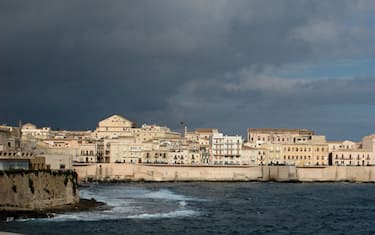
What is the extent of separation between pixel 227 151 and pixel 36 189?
280 feet

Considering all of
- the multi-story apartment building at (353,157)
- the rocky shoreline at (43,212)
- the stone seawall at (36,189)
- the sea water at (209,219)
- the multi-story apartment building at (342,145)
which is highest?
the multi-story apartment building at (342,145)

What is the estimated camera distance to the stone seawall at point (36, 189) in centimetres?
4162

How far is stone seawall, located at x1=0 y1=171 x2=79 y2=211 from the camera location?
4162 centimetres

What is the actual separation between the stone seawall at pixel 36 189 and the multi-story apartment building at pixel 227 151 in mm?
78091

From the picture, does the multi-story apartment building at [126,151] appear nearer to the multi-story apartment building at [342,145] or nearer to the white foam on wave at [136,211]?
the multi-story apartment building at [342,145]

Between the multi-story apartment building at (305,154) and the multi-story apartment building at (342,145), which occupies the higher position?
the multi-story apartment building at (342,145)

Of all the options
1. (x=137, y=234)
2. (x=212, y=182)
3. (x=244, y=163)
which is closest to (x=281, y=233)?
(x=137, y=234)

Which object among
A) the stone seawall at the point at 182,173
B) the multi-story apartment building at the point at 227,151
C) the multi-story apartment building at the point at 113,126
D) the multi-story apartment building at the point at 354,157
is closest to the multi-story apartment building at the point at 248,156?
the multi-story apartment building at the point at 227,151

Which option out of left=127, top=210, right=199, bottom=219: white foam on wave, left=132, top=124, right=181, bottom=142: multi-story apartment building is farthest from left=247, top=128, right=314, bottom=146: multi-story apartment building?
left=127, top=210, right=199, bottom=219: white foam on wave

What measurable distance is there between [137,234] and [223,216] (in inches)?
508

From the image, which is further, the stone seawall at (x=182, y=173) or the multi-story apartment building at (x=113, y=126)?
the multi-story apartment building at (x=113, y=126)

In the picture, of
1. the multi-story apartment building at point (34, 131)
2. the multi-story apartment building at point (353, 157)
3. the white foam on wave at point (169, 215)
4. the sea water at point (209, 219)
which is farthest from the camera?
the multi-story apartment building at point (34, 131)

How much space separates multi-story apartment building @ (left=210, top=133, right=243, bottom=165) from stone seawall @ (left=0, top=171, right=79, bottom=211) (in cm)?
7809

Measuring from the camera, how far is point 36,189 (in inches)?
1735
